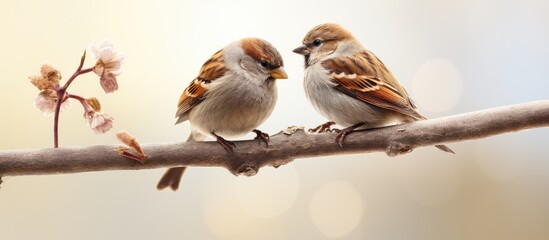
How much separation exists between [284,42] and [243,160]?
0.28m

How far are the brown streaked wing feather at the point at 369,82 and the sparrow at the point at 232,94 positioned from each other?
122mm

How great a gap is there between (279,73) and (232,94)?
0.10 meters

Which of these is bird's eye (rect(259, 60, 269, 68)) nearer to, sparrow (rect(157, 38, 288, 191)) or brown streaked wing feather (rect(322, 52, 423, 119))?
sparrow (rect(157, 38, 288, 191))

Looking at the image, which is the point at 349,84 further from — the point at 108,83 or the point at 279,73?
the point at 108,83

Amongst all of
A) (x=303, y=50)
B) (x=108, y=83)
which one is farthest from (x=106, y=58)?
(x=303, y=50)

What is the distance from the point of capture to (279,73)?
74 cm

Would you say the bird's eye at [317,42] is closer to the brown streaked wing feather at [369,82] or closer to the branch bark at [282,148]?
the brown streaked wing feather at [369,82]

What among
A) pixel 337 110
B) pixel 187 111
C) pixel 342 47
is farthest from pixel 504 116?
pixel 187 111

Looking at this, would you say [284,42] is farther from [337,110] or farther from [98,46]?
[98,46]

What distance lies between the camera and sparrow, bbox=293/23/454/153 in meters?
0.76

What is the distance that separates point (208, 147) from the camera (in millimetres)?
674

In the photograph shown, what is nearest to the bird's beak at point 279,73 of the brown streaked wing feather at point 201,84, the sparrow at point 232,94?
the sparrow at point 232,94

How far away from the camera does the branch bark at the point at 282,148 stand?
2.00 feet

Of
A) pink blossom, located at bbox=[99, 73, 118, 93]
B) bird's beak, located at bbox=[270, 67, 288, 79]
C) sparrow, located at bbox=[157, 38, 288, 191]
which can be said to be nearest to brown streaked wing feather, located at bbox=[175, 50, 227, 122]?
sparrow, located at bbox=[157, 38, 288, 191]
